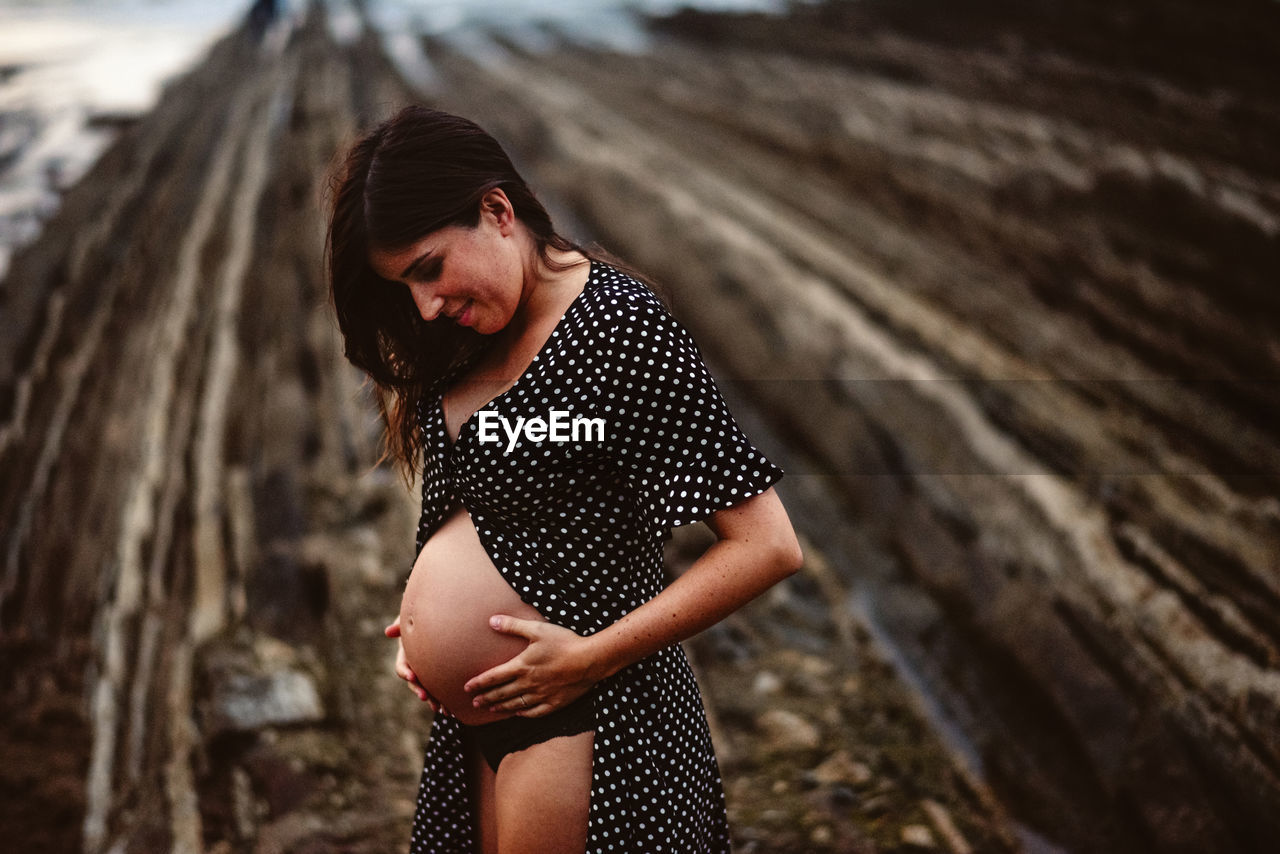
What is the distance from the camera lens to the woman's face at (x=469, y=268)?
3.31ft

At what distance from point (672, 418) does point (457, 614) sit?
0.40m

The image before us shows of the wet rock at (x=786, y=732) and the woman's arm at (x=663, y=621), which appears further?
the wet rock at (x=786, y=732)

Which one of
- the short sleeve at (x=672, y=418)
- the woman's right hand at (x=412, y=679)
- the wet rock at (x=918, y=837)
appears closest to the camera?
the short sleeve at (x=672, y=418)

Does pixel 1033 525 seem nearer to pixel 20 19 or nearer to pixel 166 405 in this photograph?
pixel 166 405

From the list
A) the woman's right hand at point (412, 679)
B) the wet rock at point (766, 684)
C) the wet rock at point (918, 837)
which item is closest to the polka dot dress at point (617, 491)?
the woman's right hand at point (412, 679)

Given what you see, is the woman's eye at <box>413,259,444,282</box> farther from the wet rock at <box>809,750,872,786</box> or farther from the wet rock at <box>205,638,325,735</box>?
the wet rock at <box>205,638,325,735</box>

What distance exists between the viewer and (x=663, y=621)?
101 centimetres

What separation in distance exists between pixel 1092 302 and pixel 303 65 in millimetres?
10991

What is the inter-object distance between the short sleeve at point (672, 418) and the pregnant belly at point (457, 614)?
26 centimetres

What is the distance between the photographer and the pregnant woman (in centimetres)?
98

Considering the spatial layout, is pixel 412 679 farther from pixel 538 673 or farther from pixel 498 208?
pixel 498 208

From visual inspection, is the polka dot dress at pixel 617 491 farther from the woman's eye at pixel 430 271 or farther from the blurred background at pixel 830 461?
the blurred background at pixel 830 461

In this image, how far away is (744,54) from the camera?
10.5m

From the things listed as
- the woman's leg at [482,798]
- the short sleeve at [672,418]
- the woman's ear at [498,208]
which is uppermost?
the woman's ear at [498,208]
